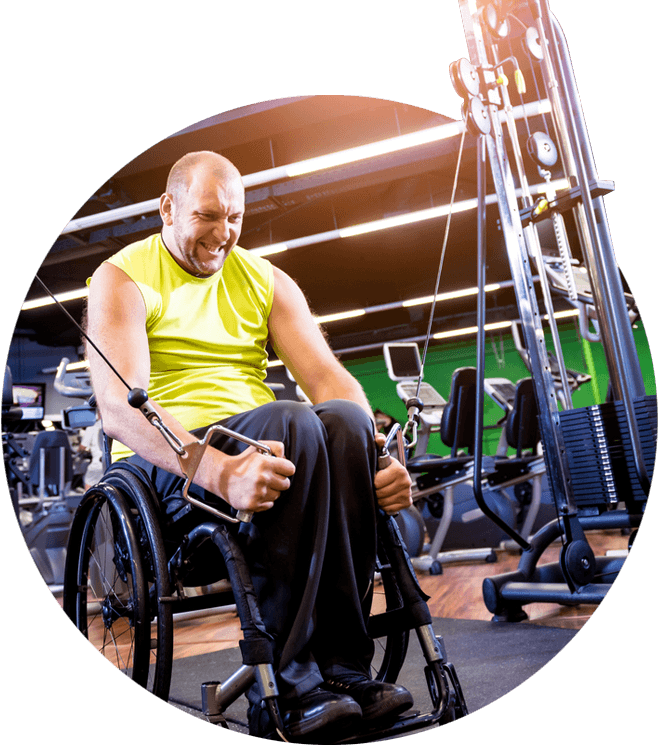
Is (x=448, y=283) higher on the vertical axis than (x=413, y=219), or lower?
lower

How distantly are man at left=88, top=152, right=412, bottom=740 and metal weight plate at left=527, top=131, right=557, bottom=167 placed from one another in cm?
69

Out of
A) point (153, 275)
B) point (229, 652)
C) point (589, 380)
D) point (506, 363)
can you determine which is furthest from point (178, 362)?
point (589, 380)

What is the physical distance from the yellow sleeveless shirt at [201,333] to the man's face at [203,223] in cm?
2

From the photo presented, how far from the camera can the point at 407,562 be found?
1.17 m

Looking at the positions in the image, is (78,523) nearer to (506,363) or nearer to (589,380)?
(506,363)

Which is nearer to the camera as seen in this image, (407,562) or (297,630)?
(297,630)

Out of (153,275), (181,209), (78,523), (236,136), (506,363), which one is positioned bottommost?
(78,523)

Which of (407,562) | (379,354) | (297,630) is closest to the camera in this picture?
(297,630)

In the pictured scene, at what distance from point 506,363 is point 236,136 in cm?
81

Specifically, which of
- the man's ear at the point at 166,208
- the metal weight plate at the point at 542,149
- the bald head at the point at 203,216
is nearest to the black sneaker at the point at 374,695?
the bald head at the point at 203,216

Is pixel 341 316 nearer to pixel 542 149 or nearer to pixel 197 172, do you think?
pixel 197 172

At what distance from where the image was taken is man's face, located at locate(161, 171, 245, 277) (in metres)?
1.35

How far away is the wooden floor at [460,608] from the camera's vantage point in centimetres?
125

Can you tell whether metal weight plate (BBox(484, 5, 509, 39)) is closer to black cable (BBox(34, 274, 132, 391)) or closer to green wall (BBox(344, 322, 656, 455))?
green wall (BBox(344, 322, 656, 455))
